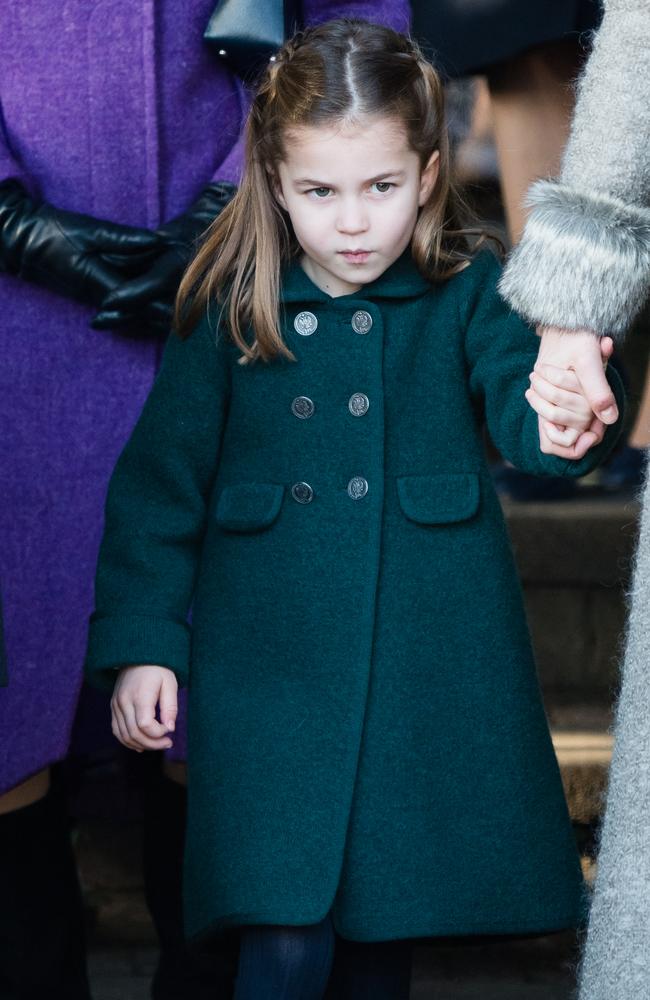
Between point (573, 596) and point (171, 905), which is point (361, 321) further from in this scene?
point (573, 596)

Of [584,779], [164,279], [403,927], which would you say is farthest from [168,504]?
[584,779]

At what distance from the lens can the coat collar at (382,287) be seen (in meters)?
1.91

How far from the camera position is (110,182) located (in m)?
2.22

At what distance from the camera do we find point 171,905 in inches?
94.0

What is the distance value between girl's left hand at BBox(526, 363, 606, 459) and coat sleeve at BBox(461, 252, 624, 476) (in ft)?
0.11

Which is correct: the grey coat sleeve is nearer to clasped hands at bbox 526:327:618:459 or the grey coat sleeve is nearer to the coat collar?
clasped hands at bbox 526:327:618:459

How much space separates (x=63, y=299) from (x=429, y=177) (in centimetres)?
58

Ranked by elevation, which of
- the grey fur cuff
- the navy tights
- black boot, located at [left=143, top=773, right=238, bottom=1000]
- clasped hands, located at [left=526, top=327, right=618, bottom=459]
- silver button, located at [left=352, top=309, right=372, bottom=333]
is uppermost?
the grey fur cuff

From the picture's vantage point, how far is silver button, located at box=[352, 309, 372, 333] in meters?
1.89

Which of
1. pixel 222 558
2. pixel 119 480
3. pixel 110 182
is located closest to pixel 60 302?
pixel 110 182

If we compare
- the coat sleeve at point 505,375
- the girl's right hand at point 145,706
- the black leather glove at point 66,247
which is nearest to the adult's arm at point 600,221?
the coat sleeve at point 505,375

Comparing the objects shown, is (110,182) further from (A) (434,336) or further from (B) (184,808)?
(B) (184,808)

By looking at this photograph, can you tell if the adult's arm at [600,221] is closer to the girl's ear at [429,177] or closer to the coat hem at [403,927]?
the girl's ear at [429,177]

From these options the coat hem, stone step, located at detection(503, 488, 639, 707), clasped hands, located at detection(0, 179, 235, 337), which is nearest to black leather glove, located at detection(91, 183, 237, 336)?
clasped hands, located at detection(0, 179, 235, 337)
